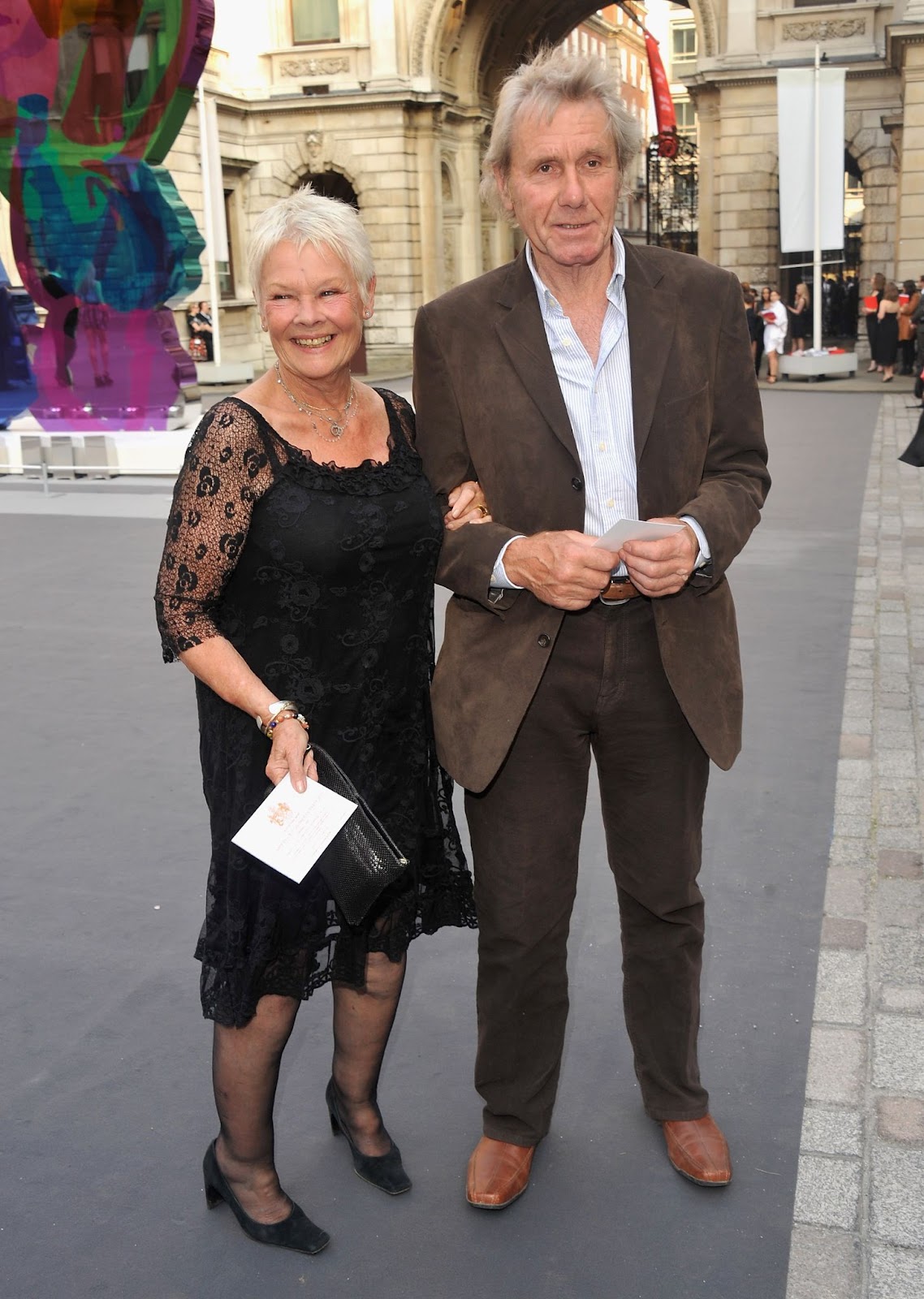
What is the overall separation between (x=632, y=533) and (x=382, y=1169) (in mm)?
1546

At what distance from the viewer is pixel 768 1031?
3566 mm

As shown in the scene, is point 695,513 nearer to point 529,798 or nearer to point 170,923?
point 529,798

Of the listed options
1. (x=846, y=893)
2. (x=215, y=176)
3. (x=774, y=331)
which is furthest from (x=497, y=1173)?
(x=774, y=331)

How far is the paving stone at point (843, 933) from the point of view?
400cm

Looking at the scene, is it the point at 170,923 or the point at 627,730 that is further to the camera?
the point at 170,923

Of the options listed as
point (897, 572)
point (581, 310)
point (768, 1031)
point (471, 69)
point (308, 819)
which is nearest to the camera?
point (308, 819)

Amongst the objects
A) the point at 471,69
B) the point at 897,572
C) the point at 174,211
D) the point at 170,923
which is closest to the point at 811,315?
the point at 471,69

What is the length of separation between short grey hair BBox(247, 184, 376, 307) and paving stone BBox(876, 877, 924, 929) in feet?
8.69

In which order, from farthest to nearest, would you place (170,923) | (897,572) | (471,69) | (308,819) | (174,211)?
(471,69) → (174,211) → (897,572) → (170,923) → (308,819)

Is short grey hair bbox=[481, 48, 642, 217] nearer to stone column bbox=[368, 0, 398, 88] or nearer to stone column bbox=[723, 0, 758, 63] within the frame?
stone column bbox=[723, 0, 758, 63]

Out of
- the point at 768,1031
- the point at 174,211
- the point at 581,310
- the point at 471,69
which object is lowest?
the point at 768,1031

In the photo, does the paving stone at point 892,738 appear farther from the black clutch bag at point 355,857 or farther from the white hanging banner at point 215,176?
the white hanging banner at point 215,176

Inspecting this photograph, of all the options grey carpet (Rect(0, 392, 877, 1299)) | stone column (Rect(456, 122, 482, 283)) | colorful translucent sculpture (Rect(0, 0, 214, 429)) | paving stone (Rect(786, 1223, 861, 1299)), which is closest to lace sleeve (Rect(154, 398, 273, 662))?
grey carpet (Rect(0, 392, 877, 1299))

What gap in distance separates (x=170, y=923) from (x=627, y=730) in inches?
81.2
